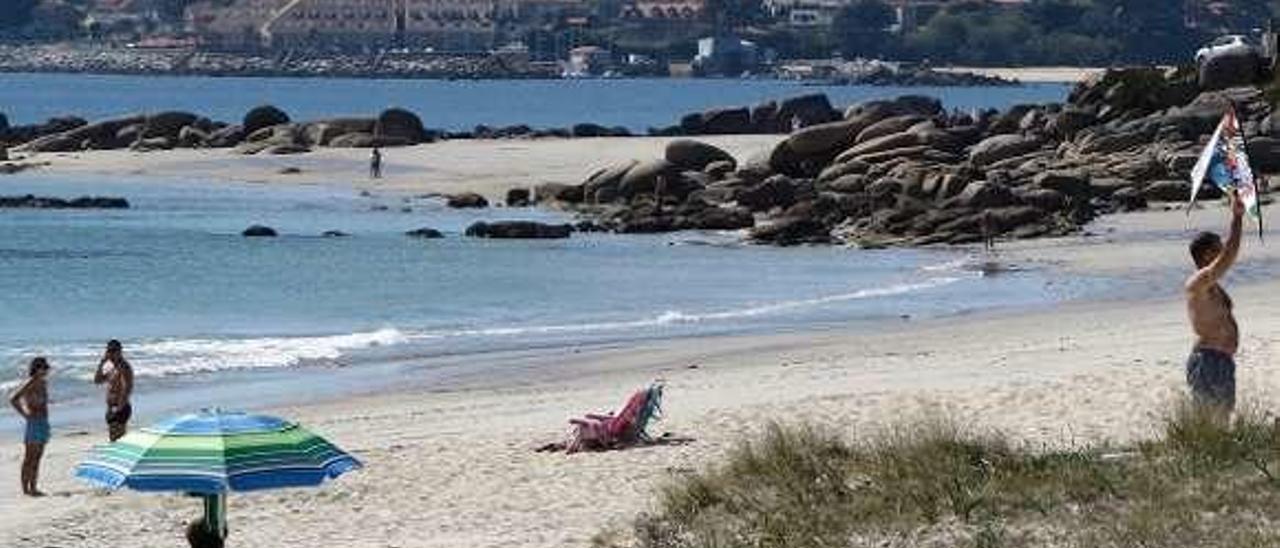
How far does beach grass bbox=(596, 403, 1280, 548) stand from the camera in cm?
1241

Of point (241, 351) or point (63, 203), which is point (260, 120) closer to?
point (63, 203)

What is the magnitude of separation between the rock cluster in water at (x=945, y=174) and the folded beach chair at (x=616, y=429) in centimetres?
2439

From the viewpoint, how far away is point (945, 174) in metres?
45.8

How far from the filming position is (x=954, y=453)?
13.9 m

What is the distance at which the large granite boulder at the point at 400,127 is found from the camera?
7856cm

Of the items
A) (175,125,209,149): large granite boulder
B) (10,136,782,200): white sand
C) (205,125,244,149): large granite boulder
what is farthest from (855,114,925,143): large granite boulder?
(175,125,209,149): large granite boulder

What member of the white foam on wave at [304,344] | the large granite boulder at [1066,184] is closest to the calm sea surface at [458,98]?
the large granite boulder at [1066,184]

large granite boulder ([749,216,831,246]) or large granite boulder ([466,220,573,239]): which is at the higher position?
large granite boulder ([749,216,831,246])

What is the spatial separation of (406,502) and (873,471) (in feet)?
11.9

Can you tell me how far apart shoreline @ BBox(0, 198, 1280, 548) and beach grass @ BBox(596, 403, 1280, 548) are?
0.98 metres

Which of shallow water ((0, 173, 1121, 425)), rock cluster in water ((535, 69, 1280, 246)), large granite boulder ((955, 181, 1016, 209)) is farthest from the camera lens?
rock cluster in water ((535, 69, 1280, 246))

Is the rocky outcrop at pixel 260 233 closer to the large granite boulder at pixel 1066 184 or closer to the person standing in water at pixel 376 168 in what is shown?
the large granite boulder at pixel 1066 184

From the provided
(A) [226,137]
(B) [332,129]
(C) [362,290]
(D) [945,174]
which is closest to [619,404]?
(C) [362,290]

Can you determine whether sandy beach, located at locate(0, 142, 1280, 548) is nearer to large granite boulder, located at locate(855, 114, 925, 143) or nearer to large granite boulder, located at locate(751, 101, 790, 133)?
large granite boulder, located at locate(855, 114, 925, 143)
